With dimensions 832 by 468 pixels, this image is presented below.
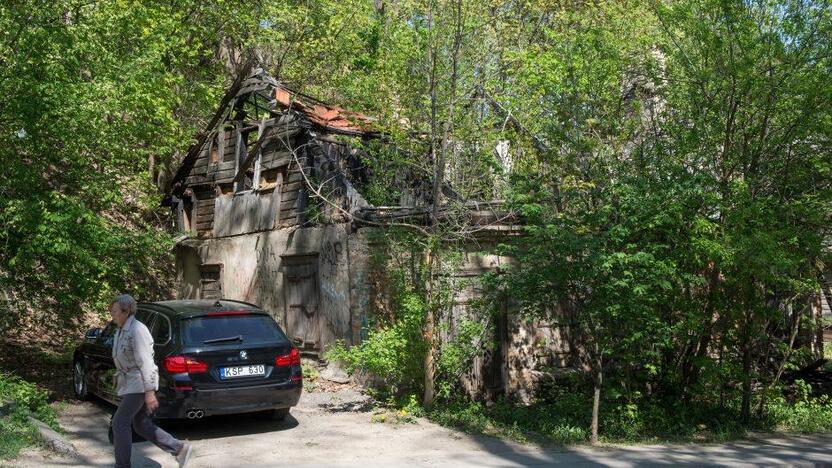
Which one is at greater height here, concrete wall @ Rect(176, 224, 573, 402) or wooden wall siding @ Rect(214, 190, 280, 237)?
wooden wall siding @ Rect(214, 190, 280, 237)

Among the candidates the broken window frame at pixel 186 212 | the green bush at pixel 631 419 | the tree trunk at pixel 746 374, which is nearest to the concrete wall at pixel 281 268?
the broken window frame at pixel 186 212

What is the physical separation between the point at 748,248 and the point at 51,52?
34.4 ft

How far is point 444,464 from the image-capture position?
873cm

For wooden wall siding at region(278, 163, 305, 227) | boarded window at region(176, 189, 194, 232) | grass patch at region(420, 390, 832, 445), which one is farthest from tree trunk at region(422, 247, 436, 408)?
boarded window at region(176, 189, 194, 232)

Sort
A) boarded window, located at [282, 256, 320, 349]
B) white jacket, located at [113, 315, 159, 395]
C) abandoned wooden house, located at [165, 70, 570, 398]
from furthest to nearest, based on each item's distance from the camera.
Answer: boarded window, located at [282, 256, 320, 349], abandoned wooden house, located at [165, 70, 570, 398], white jacket, located at [113, 315, 159, 395]

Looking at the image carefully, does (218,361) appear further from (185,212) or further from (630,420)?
(185,212)

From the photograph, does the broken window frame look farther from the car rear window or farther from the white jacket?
the white jacket

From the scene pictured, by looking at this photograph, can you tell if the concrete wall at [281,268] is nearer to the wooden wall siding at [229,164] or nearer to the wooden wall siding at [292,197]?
the wooden wall siding at [292,197]

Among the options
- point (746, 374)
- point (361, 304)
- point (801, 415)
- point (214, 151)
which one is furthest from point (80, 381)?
point (801, 415)

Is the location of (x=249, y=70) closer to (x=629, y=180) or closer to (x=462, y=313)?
(x=462, y=313)

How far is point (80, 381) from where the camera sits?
476 inches

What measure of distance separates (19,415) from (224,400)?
7.80 ft

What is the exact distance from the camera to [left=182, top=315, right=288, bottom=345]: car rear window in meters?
9.76

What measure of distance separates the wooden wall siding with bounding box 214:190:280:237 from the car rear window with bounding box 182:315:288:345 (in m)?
5.82
